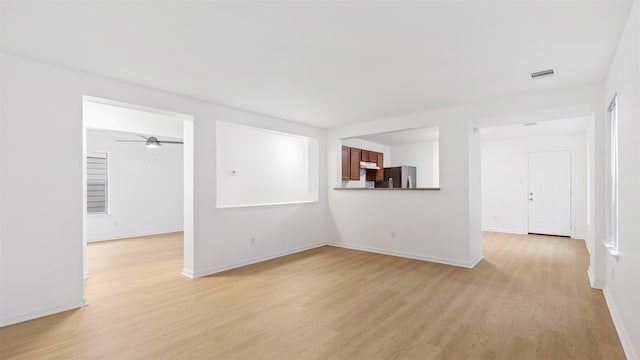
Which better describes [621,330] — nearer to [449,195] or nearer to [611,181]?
[611,181]

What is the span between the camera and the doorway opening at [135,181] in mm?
6520

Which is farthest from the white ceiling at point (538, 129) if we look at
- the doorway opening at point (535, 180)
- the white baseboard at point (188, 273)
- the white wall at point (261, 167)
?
the white baseboard at point (188, 273)

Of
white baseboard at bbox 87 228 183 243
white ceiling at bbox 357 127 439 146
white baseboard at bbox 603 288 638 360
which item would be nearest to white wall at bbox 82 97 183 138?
white baseboard at bbox 87 228 183 243

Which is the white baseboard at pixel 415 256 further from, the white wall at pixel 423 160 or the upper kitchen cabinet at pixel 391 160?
the white wall at pixel 423 160

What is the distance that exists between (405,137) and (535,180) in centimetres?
340

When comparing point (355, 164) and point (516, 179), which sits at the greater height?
point (355, 164)

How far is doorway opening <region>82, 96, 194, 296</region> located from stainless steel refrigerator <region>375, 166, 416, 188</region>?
5.27m

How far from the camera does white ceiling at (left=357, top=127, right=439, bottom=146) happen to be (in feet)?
22.7

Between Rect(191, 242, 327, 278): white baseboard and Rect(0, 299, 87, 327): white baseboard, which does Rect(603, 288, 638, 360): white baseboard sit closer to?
Rect(191, 242, 327, 278): white baseboard

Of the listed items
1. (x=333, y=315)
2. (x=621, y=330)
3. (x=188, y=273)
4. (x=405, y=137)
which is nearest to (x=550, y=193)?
(x=405, y=137)

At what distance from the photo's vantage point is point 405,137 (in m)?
7.75

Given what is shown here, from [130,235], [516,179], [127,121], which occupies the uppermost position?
[127,121]

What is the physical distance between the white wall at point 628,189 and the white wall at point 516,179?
17.5ft

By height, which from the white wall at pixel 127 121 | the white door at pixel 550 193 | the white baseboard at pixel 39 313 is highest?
the white wall at pixel 127 121
